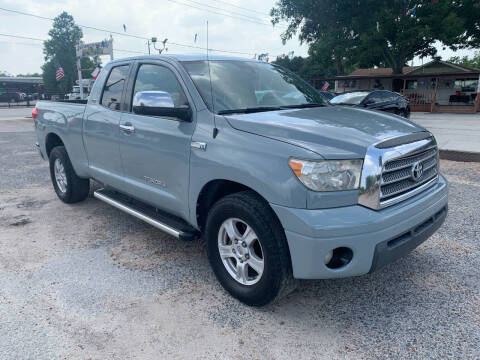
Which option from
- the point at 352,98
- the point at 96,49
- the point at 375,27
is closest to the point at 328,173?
the point at 352,98

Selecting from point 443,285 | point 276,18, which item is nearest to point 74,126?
point 443,285

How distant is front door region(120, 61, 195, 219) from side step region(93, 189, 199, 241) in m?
0.12

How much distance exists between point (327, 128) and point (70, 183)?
3890 mm

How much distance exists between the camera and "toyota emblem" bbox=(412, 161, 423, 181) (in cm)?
271

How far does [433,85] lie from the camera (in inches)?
1201

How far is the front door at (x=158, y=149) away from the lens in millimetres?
3166

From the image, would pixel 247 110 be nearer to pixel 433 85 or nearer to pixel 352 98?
pixel 352 98

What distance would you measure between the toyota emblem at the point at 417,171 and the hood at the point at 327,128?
243 millimetres

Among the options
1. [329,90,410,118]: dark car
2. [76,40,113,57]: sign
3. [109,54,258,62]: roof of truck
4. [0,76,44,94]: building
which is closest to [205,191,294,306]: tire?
[109,54,258,62]: roof of truck

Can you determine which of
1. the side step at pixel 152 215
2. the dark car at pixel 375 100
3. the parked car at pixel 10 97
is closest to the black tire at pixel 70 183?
the side step at pixel 152 215

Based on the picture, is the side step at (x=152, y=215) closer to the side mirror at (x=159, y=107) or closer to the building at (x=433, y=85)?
the side mirror at (x=159, y=107)

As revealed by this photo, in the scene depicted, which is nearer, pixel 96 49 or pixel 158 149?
pixel 158 149

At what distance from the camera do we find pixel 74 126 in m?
4.72

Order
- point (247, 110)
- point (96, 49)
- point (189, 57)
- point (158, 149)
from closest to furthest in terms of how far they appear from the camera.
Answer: point (247, 110)
point (158, 149)
point (189, 57)
point (96, 49)
